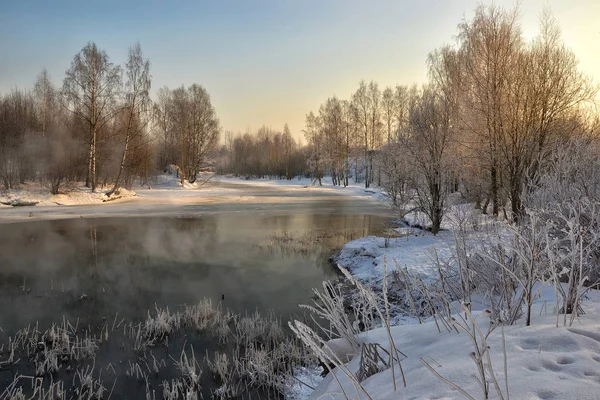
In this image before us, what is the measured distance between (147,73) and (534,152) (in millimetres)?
29302

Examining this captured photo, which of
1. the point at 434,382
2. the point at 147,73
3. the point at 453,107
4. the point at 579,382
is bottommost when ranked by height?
the point at 434,382

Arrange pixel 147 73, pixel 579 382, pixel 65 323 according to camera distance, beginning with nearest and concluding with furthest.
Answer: pixel 579 382 < pixel 65 323 < pixel 147 73

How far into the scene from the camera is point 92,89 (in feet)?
88.5

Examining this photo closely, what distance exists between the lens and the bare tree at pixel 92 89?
86.9ft

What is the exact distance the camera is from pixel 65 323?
255 inches

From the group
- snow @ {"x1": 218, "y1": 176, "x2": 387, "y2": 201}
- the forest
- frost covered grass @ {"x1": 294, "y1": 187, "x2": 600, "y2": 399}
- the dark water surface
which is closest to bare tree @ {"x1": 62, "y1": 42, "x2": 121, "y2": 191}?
the forest

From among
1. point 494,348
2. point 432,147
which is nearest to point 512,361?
point 494,348

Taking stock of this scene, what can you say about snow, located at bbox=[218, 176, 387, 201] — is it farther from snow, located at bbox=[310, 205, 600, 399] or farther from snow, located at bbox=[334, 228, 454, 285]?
snow, located at bbox=[310, 205, 600, 399]

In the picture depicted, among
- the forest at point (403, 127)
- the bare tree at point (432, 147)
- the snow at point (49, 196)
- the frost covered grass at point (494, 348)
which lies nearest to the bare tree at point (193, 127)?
the forest at point (403, 127)

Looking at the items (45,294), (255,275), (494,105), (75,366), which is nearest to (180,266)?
(255,275)

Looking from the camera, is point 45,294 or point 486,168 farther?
point 486,168

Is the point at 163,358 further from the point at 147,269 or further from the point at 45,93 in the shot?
the point at 45,93

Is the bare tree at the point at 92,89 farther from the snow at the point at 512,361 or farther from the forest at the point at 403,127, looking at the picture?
the snow at the point at 512,361

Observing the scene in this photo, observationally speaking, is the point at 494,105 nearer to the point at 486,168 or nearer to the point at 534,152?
the point at 534,152
